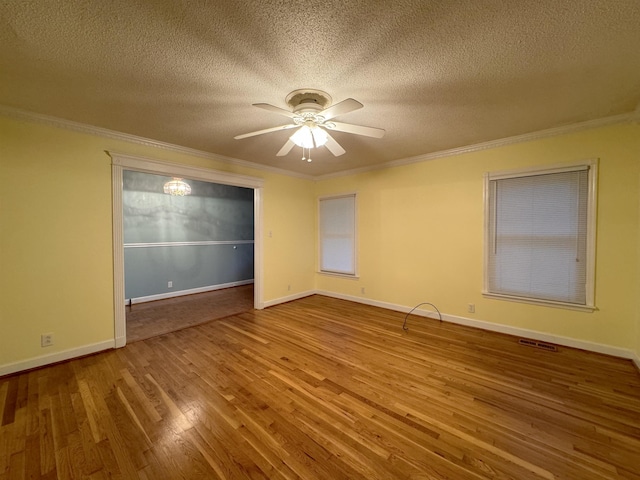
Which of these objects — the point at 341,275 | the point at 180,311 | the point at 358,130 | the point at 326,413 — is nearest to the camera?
the point at 326,413

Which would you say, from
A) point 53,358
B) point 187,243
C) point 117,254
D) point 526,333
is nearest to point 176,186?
point 187,243

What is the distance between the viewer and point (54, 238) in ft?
8.36

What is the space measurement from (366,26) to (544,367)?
329 cm

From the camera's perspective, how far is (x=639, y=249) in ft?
8.13

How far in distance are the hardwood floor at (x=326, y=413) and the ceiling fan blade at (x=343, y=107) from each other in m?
2.22

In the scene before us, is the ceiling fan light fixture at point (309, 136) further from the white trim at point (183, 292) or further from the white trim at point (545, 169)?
the white trim at point (183, 292)

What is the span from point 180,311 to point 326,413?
3.47m

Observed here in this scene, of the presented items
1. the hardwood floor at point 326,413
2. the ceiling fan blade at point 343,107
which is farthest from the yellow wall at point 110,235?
the ceiling fan blade at point 343,107

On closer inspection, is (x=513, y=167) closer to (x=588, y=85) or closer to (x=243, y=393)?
(x=588, y=85)

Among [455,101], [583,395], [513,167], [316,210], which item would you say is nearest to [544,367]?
[583,395]

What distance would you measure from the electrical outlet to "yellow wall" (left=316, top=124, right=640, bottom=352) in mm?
3917

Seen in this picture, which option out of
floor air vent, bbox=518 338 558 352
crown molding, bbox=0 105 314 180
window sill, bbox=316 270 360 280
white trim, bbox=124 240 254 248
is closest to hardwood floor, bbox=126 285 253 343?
white trim, bbox=124 240 254 248

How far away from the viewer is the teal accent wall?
478cm

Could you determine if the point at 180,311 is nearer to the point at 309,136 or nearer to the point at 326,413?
the point at 326,413
